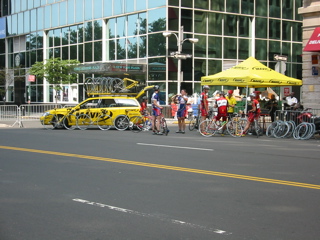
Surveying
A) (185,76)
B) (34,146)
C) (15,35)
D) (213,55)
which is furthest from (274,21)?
(34,146)

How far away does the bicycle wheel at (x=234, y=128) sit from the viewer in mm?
19375

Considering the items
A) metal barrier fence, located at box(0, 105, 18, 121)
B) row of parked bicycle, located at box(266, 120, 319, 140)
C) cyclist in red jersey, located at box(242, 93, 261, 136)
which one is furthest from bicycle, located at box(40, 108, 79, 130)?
row of parked bicycle, located at box(266, 120, 319, 140)

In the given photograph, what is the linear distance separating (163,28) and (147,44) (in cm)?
198

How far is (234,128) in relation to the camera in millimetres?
19469

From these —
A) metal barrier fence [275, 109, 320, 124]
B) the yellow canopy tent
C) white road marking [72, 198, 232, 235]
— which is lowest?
white road marking [72, 198, 232, 235]

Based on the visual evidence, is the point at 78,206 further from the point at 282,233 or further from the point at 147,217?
the point at 282,233

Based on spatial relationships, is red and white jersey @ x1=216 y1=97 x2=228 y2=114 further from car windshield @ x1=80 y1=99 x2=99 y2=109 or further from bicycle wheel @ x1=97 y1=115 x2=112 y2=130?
car windshield @ x1=80 y1=99 x2=99 y2=109

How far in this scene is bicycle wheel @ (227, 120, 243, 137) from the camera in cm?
1938

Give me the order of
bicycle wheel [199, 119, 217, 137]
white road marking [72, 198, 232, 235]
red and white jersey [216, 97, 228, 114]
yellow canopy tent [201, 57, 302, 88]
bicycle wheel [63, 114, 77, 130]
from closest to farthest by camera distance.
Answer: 1. white road marking [72, 198, 232, 235]
2. bicycle wheel [199, 119, 217, 137]
3. red and white jersey [216, 97, 228, 114]
4. yellow canopy tent [201, 57, 302, 88]
5. bicycle wheel [63, 114, 77, 130]

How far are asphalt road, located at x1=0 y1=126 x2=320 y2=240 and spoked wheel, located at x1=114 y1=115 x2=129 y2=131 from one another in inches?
376

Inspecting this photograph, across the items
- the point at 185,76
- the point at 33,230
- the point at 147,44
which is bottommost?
the point at 33,230

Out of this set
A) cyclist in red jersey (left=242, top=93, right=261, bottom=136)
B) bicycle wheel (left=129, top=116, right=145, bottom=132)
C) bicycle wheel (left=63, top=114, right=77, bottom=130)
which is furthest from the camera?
bicycle wheel (left=63, top=114, right=77, bottom=130)

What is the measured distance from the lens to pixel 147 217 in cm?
641

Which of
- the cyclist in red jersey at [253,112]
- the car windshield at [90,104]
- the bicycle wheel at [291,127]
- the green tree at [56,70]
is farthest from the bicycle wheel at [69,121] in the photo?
the green tree at [56,70]
